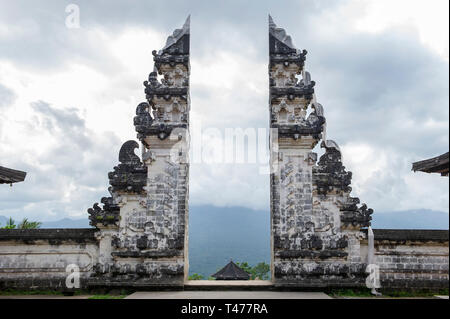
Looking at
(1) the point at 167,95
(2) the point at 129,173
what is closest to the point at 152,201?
(2) the point at 129,173

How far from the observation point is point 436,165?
24.1 ft

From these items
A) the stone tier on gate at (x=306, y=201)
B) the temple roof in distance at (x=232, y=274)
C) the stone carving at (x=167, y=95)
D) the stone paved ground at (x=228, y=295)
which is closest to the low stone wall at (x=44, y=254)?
the stone paved ground at (x=228, y=295)

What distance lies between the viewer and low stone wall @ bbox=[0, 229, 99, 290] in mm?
10977

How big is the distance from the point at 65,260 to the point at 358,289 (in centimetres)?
838

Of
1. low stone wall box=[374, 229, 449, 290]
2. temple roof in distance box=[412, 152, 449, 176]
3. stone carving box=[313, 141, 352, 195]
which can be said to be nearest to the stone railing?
low stone wall box=[374, 229, 449, 290]

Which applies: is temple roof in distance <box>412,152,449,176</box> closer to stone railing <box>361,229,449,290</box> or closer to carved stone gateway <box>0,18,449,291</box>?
carved stone gateway <box>0,18,449,291</box>

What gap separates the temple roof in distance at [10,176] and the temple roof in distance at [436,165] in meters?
8.87

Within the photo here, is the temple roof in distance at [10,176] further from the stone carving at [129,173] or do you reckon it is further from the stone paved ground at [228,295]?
the stone paved ground at [228,295]

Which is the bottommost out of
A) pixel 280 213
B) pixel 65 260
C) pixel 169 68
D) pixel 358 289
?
pixel 358 289
